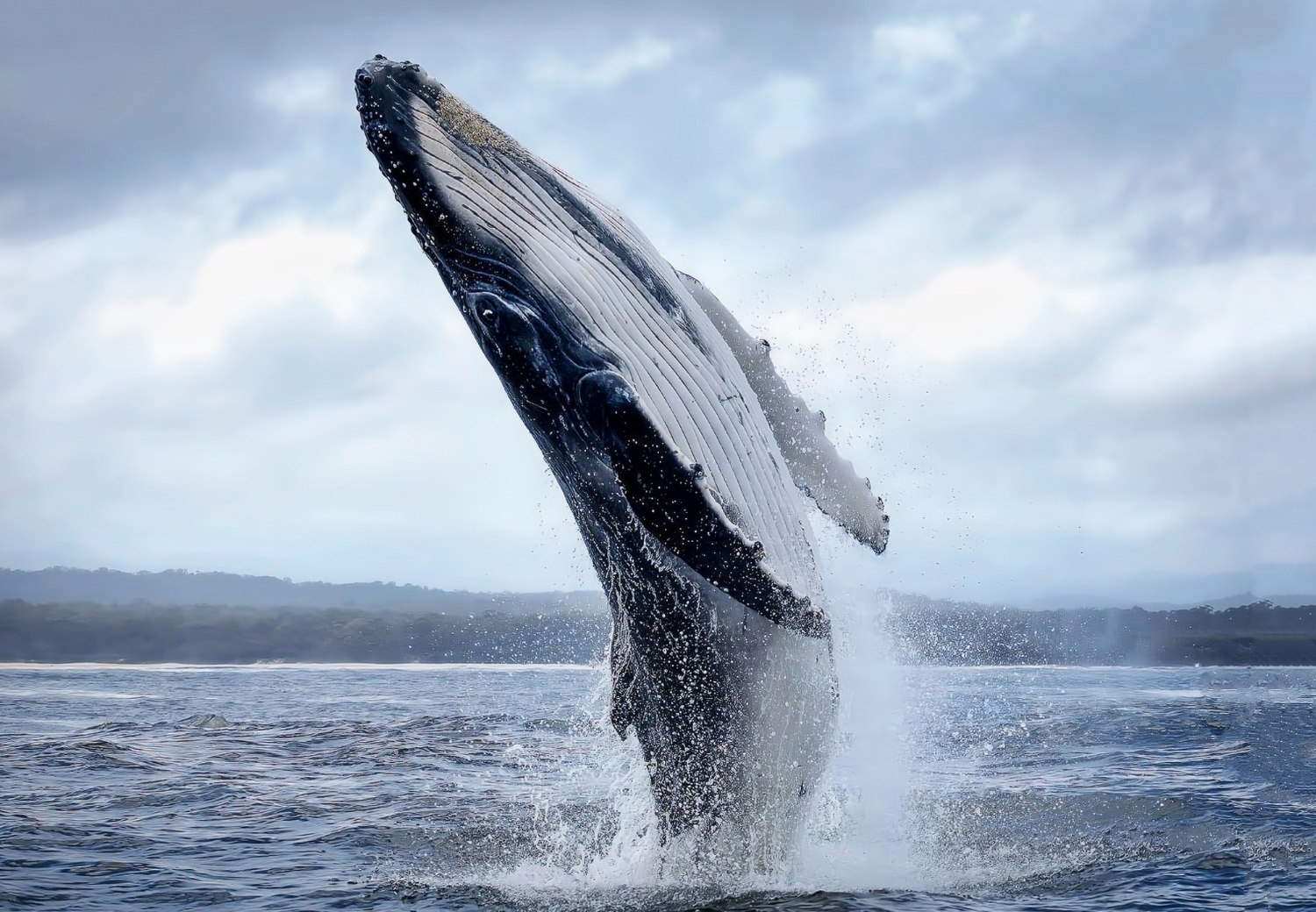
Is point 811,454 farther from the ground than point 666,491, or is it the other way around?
point 811,454

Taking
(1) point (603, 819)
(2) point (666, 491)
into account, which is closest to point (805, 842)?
(1) point (603, 819)

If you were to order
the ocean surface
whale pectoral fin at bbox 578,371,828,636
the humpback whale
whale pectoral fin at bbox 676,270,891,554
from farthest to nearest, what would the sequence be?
the ocean surface, whale pectoral fin at bbox 676,270,891,554, the humpback whale, whale pectoral fin at bbox 578,371,828,636

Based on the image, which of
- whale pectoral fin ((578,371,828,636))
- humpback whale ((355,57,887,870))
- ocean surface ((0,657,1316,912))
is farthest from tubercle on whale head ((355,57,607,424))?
ocean surface ((0,657,1316,912))

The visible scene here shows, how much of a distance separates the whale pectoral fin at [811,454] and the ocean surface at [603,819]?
95cm

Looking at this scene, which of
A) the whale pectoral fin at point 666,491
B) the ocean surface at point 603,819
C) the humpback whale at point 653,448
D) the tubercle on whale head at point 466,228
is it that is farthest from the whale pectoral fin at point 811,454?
the whale pectoral fin at point 666,491

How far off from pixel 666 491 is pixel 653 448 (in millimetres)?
191

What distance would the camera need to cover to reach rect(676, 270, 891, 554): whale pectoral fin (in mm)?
6180

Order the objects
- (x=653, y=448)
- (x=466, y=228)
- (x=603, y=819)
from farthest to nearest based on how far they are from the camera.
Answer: (x=603, y=819), (x=466, y=228), (x=653, y=448)

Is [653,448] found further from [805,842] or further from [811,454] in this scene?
[805,842]

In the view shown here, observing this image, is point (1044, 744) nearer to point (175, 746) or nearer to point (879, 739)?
point (879, 739)

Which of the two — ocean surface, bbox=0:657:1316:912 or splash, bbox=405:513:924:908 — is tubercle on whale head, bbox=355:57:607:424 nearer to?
splash, bbox=405:513:924:908

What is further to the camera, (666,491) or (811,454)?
(811,454)

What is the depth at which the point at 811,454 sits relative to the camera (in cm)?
664

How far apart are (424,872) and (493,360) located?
426 cm
